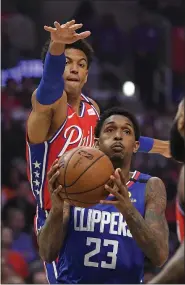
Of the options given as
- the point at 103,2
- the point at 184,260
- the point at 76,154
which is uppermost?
the point at 103,2

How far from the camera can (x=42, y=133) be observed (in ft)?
18.9

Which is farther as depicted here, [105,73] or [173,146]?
[105,73]

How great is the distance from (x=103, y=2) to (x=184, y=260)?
10.5 meters

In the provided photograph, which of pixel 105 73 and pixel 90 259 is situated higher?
pixel 105 73

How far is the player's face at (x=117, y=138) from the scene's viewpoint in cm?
506

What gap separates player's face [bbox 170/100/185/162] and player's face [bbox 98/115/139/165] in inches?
35.0

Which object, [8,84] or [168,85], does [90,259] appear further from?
[168,85]

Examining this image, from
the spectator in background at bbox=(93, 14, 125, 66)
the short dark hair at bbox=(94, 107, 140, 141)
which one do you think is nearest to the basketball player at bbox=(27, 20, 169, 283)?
the short dark hair at bbox=(94, 107, 140, 141)

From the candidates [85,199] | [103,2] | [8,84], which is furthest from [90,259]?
[103,2]

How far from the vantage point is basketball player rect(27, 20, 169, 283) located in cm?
534

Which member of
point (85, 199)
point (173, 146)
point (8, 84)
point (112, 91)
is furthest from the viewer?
point (112, 91)

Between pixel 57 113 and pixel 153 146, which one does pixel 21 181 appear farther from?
pixel 57 113

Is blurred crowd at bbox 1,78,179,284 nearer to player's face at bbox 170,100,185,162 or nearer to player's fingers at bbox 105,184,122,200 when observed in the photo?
player's fingers at bbox 105,184,122,200

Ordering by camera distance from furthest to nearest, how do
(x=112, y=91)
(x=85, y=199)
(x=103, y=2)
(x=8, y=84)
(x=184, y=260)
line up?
(x=103, y=2)
(x=112, y=91)
(x=8, y=84)
(x=85, y=199)
(x=184, y=260)
